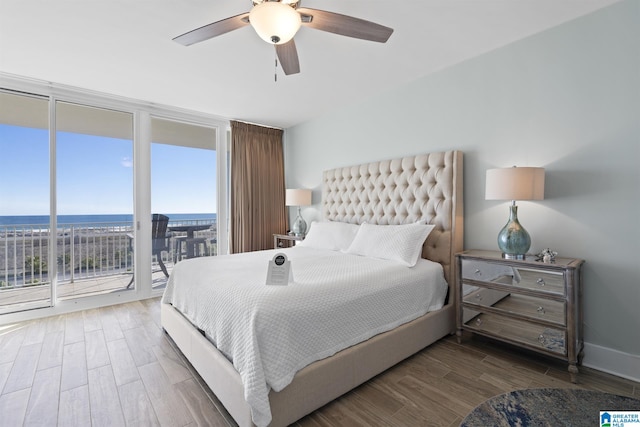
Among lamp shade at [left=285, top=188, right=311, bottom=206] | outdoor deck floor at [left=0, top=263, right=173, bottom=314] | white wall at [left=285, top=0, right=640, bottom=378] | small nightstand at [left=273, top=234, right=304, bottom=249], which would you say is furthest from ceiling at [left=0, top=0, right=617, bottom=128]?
outdoor deck floor at [left=0, top=263, right=173, bottom=314]

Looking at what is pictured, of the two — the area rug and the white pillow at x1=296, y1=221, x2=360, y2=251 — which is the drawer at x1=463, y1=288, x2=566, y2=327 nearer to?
the area rug

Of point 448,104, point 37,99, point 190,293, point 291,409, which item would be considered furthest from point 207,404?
point 37,99

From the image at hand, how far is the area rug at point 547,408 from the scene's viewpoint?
0.95m

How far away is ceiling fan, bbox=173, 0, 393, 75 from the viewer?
159 centimetres

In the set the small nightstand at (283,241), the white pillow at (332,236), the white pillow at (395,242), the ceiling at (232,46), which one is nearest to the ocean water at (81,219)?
the small nightstand at (283,241)

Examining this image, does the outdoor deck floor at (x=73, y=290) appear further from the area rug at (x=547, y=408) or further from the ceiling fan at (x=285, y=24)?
the area rug at (x=547, y=408)

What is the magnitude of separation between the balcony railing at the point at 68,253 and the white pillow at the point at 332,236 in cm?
211

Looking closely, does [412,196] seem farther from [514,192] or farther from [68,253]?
[68,253]

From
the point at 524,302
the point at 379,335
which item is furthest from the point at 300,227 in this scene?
the point at 524,302

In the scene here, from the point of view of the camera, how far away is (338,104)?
12.9ft

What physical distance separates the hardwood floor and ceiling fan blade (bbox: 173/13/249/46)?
7.62 feet

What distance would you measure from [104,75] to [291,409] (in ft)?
11.6

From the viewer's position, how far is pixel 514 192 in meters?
2.12

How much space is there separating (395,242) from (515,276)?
96cm
